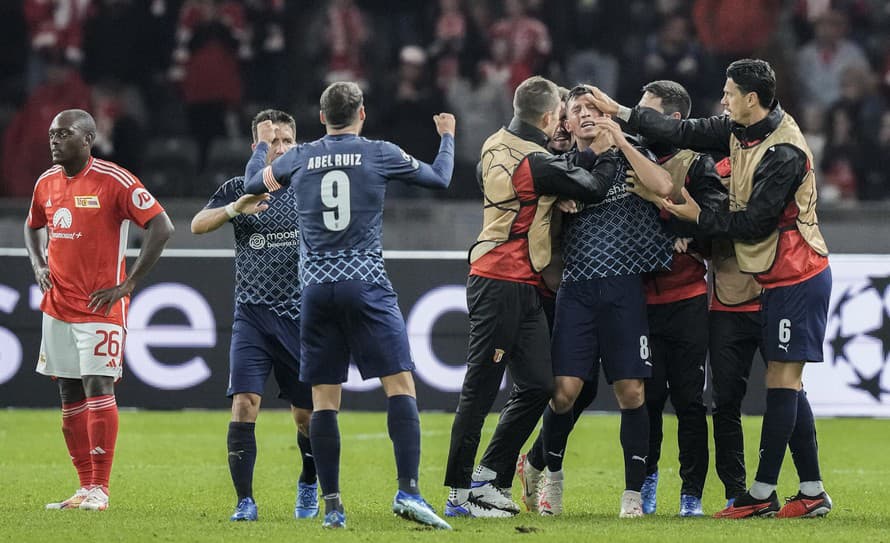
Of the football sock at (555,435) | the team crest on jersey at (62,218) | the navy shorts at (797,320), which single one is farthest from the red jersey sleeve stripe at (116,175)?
the navy shorts at (797,320)

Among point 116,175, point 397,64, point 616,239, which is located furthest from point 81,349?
point 397,64

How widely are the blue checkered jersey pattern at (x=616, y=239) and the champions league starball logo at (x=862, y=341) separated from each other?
478cm

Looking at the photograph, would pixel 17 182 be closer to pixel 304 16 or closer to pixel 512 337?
pixel 304 16

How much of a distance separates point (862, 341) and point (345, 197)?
20.9 feet

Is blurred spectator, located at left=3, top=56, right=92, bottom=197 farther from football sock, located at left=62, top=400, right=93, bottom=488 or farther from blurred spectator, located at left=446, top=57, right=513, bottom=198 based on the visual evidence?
football sock, located at left=62, top=400, right=93, bottom=488

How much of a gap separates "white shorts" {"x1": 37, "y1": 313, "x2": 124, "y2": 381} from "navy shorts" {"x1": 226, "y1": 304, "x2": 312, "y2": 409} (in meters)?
0.75

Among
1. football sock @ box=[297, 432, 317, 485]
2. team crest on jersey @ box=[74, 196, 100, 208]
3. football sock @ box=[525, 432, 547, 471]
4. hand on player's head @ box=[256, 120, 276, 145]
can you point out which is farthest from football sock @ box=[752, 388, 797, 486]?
team crest on jersey @ box=[74, 196, 100, 208]

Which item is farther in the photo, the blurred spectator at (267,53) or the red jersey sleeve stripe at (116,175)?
the blurred spectator at (267,53)

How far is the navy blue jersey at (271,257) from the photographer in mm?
7461

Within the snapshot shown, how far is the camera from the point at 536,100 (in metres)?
7.13

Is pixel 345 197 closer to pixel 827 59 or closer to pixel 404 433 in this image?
pixel 404 433

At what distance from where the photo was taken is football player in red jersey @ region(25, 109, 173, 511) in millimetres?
7633

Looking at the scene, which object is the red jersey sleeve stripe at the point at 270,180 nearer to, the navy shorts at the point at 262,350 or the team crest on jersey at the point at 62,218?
the navy shorts at the point at 262,350

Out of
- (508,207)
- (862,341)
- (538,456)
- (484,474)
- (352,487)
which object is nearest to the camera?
(508,207)
